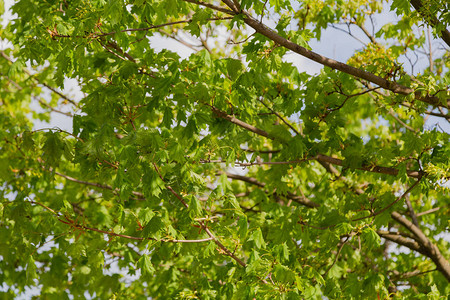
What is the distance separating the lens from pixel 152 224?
15.1 feet

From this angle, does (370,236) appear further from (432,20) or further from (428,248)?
(428,248)

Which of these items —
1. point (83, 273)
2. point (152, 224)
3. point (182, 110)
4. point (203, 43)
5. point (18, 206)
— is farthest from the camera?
point (203, 43)

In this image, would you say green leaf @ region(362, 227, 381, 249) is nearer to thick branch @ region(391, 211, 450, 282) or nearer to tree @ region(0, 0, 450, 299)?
tree @ region(0, 0, 450, 299)

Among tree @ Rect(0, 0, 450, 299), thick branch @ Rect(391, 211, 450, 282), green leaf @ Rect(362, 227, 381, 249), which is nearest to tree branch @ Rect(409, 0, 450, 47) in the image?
tree @ Rect(0, 0, 450, 299)

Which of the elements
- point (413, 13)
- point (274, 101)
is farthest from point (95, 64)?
point (413, 13)

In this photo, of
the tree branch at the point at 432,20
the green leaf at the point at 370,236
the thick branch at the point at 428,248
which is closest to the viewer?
the tree branch at the point at 432,20

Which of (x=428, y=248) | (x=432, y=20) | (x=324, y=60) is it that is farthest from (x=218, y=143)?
(x=428, y=248)

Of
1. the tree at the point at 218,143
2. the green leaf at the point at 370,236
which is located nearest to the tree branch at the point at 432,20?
the tree at the point at 218,143

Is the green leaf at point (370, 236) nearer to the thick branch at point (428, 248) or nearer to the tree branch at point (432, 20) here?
the thick branch at point (428, 248)

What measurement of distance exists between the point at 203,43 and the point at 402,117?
3794 mm

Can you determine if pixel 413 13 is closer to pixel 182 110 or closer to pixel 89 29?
pixel 182 110

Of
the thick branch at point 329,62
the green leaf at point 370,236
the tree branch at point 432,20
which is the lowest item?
the green leaf at point 370,236

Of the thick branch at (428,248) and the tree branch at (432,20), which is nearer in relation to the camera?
the tree branch at (432,20)

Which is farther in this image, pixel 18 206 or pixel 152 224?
pixel 18 206
